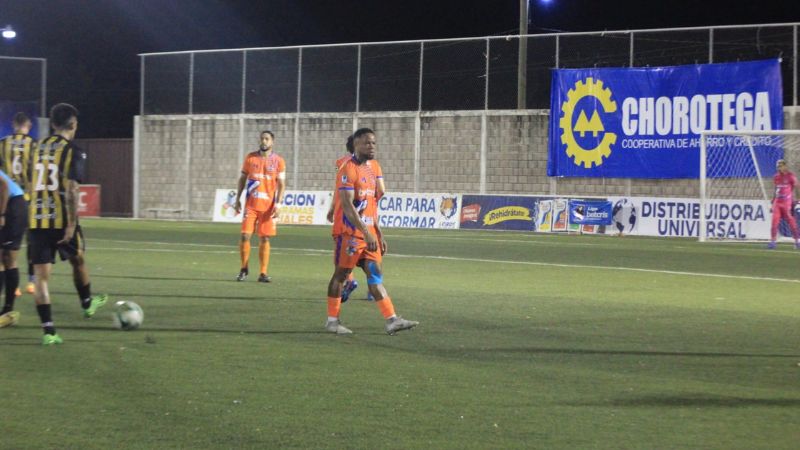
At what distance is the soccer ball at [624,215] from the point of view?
29.9 m

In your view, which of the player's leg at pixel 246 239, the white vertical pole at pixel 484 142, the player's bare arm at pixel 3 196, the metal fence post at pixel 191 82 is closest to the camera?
Answer: the player's bare arm at pixel 3 196

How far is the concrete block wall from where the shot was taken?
3347 cm

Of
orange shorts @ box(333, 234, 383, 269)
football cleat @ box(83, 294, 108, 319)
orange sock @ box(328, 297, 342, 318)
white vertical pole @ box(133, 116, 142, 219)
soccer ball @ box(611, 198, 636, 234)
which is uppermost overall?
white vertical pole @ box(133, 116, 142, 219)

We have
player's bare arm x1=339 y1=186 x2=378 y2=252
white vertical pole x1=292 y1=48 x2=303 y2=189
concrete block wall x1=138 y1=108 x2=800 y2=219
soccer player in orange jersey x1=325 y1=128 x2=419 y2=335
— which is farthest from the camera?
white vertical pole x1=292 y1=48 x2=303 y2=189

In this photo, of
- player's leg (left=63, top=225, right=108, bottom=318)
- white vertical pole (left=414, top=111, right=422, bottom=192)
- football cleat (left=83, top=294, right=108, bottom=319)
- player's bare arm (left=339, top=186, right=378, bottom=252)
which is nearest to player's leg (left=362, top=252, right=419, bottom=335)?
player's bare arm (left=339, top=186, right=378, bottom=252)

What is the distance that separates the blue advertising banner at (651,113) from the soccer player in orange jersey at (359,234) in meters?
20.5

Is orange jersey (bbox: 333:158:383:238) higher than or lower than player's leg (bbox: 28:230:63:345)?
higher

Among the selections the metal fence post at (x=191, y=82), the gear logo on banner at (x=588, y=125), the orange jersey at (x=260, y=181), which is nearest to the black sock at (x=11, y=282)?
the orange jersey at (x=260, y=181)

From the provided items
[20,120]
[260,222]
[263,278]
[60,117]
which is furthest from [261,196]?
[60,117]

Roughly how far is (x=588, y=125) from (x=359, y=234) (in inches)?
914

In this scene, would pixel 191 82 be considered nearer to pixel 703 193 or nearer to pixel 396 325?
pixel 703 193

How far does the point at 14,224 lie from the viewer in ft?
33.8

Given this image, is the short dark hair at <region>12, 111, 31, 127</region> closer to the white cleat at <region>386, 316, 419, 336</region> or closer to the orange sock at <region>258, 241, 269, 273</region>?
the white cleat at <region>386, 316, 419, 336</region>

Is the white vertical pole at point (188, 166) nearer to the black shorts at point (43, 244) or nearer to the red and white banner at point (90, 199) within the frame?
the red and white banner at point (90, 199)
